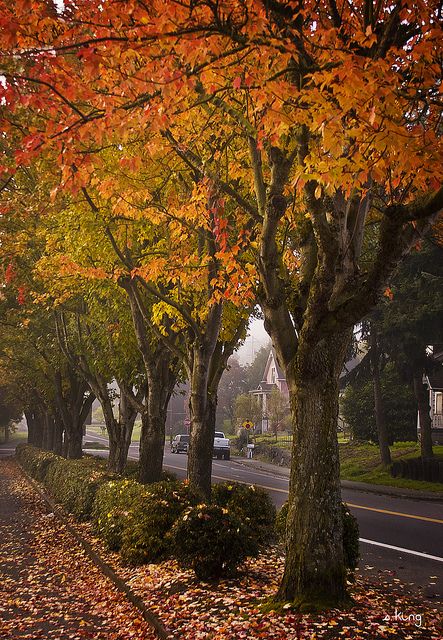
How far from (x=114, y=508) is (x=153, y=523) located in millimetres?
2261

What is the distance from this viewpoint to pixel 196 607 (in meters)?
6.88

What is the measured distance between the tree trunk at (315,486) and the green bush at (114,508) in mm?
4158

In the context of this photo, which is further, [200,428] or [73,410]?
[73,410]

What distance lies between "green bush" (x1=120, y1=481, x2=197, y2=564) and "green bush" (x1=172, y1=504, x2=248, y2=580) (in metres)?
0.49

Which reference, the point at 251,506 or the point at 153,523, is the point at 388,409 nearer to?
the point at 251,506

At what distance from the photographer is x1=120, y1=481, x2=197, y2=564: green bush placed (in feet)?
30.2

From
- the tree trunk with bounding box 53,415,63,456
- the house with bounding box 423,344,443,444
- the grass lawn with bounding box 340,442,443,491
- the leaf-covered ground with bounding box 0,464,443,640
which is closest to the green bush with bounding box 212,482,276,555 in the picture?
the leaf-covered ground with bounding box 0,464,443,640

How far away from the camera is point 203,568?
7.84 meters

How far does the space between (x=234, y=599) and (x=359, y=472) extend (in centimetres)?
2336

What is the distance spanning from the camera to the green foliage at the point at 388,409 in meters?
35.4

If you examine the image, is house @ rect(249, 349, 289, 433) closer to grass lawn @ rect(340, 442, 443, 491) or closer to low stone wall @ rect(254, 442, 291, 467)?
low stone wall @ rect(254, 442, 291, 467)

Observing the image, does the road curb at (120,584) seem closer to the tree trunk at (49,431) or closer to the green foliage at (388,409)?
the green foliage at (388,409)

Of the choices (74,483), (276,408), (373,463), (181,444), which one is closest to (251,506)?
(74,483)

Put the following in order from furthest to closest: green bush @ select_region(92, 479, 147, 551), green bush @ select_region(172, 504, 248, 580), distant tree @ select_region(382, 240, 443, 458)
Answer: distant tree @ select_region(382, 240, 443, 458) → green bush @ select_region(92, 479, 147, 551) → green bush @ select_region(172, 504, 248, 580)
